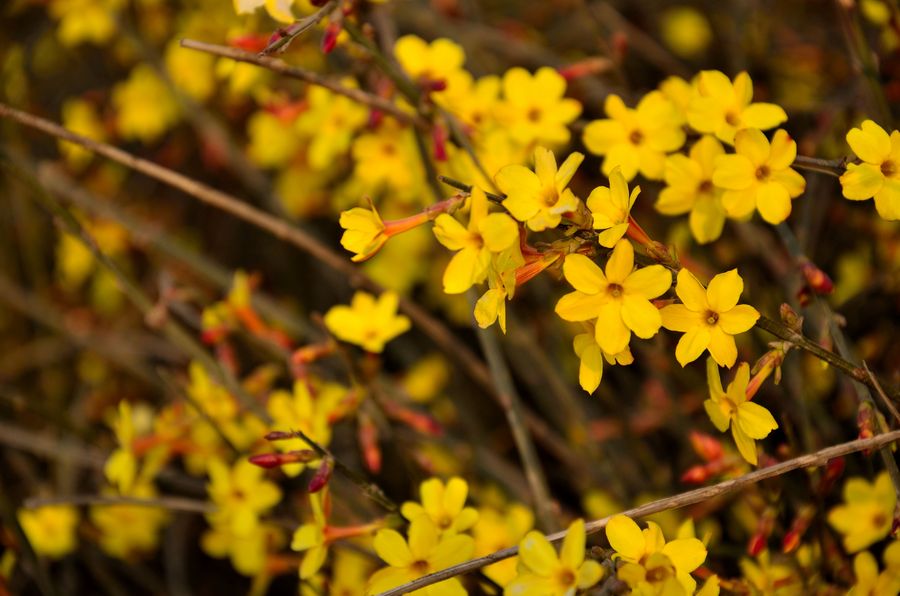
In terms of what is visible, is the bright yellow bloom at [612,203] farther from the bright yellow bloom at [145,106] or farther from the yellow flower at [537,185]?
the bright yellow bloom at [145,106]

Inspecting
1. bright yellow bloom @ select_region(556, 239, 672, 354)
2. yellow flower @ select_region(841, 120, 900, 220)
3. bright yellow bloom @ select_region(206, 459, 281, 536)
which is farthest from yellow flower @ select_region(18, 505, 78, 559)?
yellow flower @ select_region(841, 120, 900, 220)

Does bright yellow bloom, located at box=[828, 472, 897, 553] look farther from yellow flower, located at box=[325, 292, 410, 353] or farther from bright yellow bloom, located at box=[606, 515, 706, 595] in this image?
yellow flower, located at box=[325, 292, 410, 353]

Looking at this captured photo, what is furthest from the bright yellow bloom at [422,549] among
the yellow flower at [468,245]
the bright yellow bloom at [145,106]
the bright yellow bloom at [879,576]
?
the bright yellow bloom at [145,106]

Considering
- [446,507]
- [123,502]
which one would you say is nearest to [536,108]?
[446,507]

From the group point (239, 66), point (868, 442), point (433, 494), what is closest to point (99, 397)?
point (239, 66)

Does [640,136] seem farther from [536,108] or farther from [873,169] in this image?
[873,169]

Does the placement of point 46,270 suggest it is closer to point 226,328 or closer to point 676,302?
point 226,328
